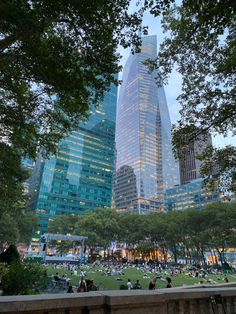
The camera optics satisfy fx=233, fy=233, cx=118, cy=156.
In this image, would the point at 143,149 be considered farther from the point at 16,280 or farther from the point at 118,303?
the point at 118,303

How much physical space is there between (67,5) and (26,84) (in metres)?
4.48

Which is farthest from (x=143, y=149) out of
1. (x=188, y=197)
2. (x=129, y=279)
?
(x=129, y=279)

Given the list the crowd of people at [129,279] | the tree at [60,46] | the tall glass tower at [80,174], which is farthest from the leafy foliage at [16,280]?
the tall glass tower at [80,174]

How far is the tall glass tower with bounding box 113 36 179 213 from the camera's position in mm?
166000

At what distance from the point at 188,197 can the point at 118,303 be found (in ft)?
468

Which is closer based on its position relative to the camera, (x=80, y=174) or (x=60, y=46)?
(x=60, y=46)

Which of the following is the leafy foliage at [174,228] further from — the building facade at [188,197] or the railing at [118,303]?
the building facade at [188,197]

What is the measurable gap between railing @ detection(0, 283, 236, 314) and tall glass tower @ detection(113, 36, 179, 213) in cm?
15139

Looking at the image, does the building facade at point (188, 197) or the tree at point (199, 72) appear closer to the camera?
the tree at point (199, 72)

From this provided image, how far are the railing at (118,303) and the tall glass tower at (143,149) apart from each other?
151390mm

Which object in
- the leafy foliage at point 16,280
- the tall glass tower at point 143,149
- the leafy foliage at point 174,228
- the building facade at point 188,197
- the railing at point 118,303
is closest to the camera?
the railing at point 118,303

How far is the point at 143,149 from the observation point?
174000 millimetres

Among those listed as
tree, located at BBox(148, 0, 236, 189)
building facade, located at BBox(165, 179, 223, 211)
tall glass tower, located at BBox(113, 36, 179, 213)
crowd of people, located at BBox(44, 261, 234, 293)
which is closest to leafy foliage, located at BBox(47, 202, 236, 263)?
crowd of people, located at BBox(44, 261, 234, 293)

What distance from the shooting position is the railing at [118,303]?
3.11m
